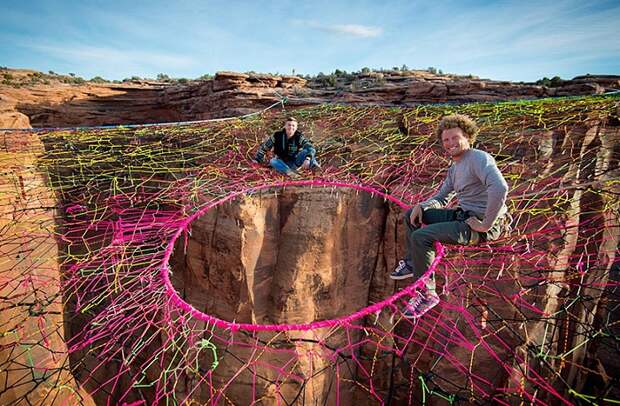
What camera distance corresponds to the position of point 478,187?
136 inches

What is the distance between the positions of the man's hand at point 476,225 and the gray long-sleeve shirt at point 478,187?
5 centimetres

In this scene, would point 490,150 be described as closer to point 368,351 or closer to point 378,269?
point 378,269

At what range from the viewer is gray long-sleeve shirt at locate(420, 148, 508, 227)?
3.10 meters

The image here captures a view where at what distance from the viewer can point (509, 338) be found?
571 centimetres

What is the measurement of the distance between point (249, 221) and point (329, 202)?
173cm

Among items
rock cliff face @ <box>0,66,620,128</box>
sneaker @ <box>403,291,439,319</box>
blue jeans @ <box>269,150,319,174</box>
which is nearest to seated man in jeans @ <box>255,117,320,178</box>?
blue jeans @ <box>269,150,319,174</box>

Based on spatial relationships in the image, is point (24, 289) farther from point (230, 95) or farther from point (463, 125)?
point (230, 95)

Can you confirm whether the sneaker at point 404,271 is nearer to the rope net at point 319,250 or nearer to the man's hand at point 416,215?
the man's hand at point 416,215

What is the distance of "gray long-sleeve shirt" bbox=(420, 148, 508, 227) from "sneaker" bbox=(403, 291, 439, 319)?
Result: 1.02 metres

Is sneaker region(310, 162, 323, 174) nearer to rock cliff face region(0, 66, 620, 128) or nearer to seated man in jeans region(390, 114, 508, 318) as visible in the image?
A: seated man in jeans region(390, 114, 508, 318)

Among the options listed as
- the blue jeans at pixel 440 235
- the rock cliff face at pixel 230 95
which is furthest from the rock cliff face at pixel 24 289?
the blue jeans at pixel 440 235

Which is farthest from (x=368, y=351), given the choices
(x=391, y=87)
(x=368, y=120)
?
(x=391, y=87)

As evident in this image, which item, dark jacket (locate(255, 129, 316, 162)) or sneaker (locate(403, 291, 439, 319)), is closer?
sneaker (locate(403, 291, 439, 319))

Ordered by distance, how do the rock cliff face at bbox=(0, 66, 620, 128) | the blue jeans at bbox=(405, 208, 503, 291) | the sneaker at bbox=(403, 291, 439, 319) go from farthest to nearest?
the rock cliff face at bbox=(0, 66, 620, 128), the sneaker at bbox=(403, 291, 439, 319), the blue jeans at bbox=(405, 208, 503, 291)
